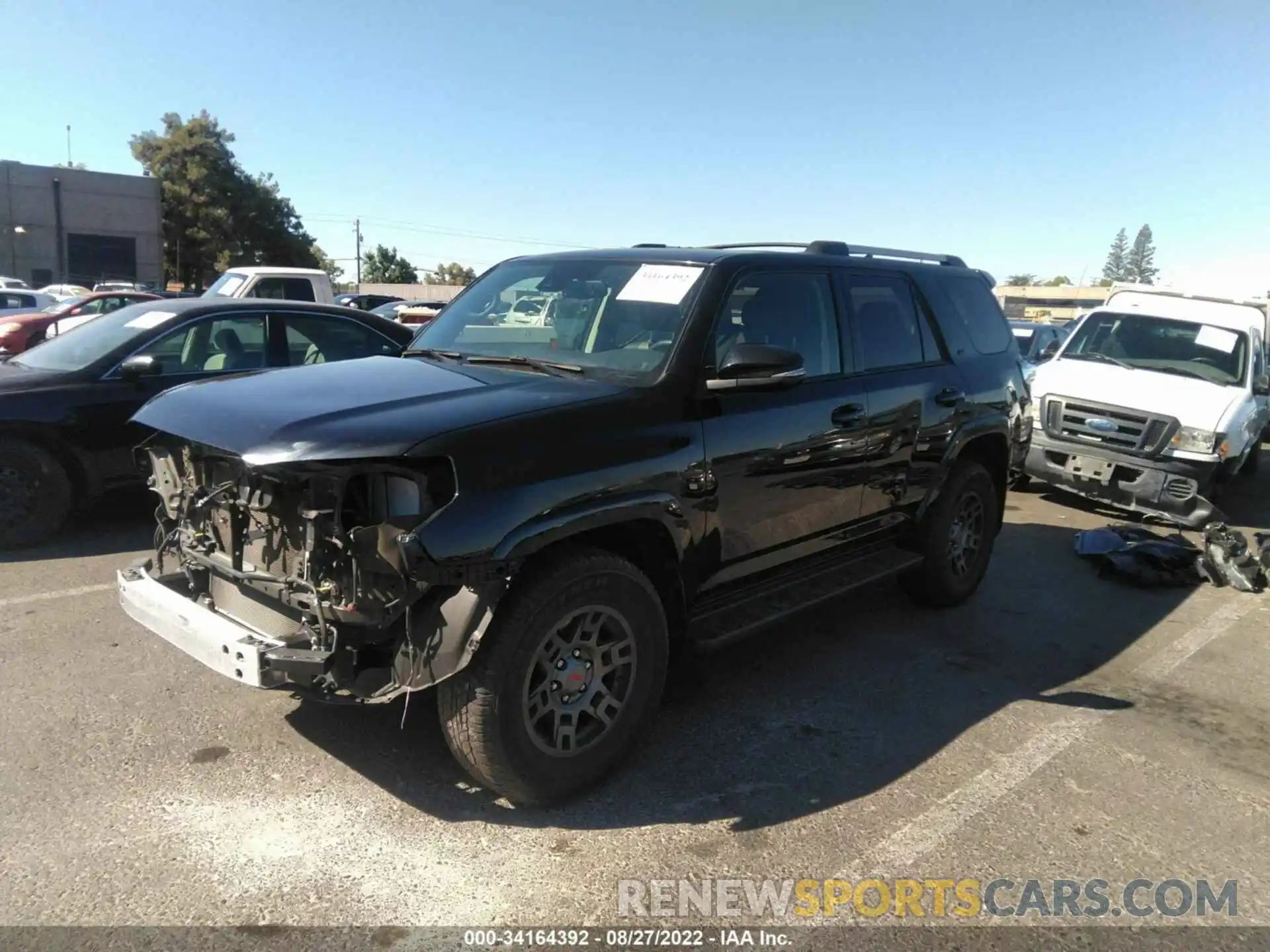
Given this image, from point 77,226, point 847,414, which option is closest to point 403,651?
point 847,414

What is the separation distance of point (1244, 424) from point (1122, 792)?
20.0 ft

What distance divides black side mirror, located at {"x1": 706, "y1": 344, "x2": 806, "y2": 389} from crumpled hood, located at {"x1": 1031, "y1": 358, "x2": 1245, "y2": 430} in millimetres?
5750

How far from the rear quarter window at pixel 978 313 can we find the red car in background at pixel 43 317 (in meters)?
11.4

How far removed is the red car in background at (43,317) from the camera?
552 inches

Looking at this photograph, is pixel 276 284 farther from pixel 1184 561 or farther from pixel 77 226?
pixel 77 226

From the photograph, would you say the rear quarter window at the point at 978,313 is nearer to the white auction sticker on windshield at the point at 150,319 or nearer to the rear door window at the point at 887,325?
the rear door window at the point at 887,325

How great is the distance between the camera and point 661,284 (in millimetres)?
3885

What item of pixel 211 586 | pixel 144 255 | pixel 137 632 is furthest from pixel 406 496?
pixel 144 255

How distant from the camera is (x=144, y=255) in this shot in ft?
157

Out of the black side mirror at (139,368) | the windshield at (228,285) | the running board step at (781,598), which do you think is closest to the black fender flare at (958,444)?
the running board step at (781,598)

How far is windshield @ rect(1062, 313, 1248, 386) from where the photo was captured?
873 cm

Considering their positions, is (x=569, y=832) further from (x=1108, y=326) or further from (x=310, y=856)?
(x=1108, y=326)

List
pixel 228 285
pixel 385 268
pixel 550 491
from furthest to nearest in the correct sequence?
pixel 385 268
pixel 228 285
pixel 550 491

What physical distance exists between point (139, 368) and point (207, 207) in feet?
172
